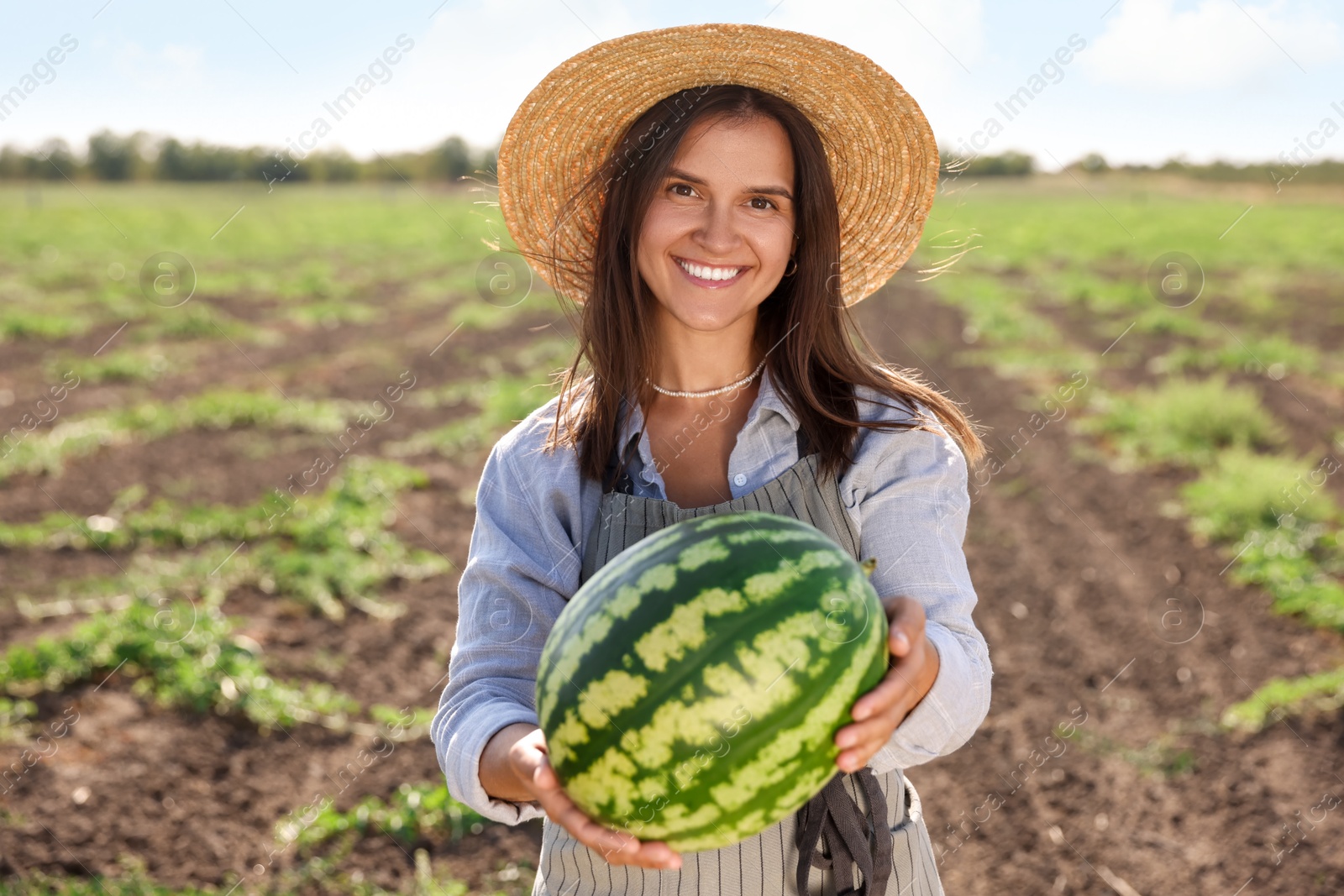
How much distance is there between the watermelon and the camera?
4.66ft

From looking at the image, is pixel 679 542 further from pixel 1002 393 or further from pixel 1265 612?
pixel 1002 393

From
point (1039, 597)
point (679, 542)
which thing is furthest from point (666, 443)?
point (1039, 597)

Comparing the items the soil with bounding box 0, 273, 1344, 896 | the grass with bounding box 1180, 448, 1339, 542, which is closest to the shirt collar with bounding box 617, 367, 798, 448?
the soil with bounding box 0, 273, 1344, 896

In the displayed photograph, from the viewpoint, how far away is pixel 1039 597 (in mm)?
5863

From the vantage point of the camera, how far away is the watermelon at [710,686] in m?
1.42

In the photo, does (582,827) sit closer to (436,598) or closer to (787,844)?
(787,844)

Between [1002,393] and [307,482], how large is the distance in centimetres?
703

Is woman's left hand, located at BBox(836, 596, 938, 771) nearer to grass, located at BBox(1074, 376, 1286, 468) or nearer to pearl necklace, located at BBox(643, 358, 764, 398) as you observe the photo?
pearl necklace, located at BBox(643, 358, 764, 398)

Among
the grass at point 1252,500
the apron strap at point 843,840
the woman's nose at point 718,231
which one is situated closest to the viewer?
the apron strap at point 843,840

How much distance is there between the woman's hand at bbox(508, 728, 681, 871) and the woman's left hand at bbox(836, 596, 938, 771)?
30 centimetres

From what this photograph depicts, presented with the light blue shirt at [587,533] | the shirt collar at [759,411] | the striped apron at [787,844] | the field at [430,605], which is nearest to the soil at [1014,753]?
the field at [430,605]

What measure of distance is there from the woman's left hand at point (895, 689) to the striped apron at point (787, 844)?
24cm

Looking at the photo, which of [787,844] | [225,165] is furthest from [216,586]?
[225,165]

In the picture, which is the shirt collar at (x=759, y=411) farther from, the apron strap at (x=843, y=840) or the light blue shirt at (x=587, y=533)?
the apron strap at (x=843, y=840)
